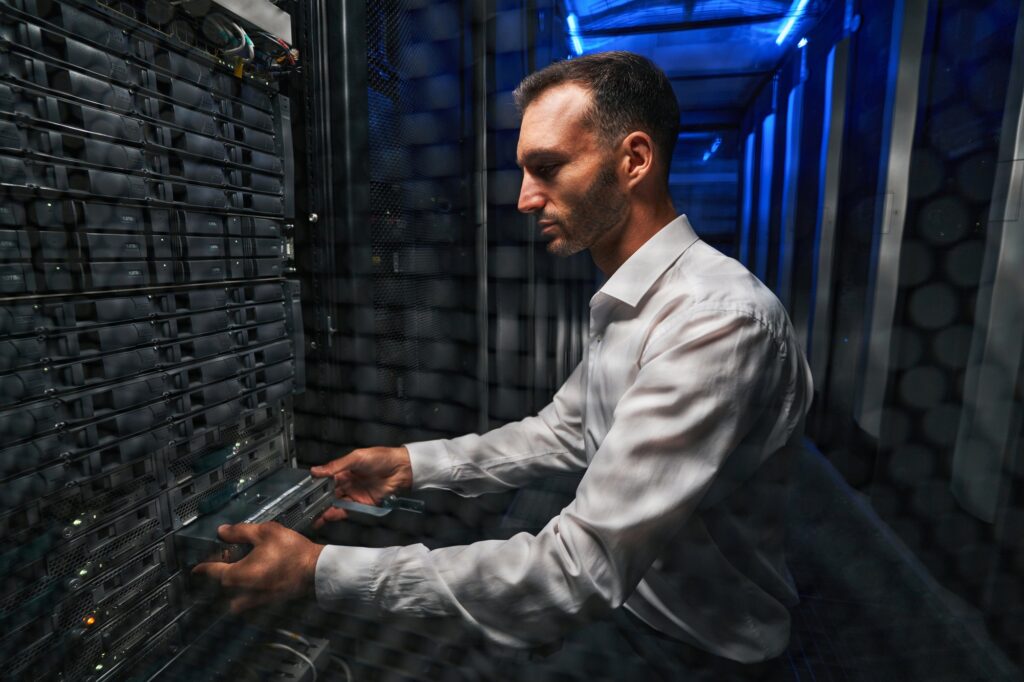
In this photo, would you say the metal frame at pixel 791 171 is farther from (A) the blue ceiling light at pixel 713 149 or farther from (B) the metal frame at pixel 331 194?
(B) the metal frame at pixel 331 194

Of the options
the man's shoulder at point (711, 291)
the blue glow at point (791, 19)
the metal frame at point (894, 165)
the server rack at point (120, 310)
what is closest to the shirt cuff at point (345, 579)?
the server rack at point (120, 310)

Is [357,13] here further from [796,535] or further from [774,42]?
[796,535]

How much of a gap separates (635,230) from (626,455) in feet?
0.83

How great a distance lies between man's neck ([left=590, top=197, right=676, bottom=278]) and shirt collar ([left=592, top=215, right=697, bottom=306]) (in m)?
0.02

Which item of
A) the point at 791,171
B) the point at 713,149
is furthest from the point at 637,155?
the point at 791,171

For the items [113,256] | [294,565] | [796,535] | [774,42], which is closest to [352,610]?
[294,565]

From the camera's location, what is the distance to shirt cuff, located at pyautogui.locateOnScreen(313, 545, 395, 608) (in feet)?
1.08

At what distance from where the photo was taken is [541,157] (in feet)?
1.37

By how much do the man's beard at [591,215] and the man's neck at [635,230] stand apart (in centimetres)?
1

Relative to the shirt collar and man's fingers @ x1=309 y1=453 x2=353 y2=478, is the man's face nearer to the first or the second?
the shirt collar

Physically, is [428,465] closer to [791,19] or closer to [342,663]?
[342,663]

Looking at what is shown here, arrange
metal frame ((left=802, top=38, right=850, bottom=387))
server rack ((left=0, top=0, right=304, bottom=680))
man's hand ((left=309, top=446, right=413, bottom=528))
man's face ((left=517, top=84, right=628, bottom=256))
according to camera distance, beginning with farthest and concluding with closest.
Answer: metal frame ((left=802, top=38, right=850, bottom=387)) < man's hand ((left=309, top=446, right=413, bottom=528)) < man's face ((left=517, top=84, right=628, bottom=256)) < server rack ((left=0, top=0, right=304, bottom=680))

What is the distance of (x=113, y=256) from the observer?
0.94 ft

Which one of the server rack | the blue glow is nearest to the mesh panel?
the server rack
